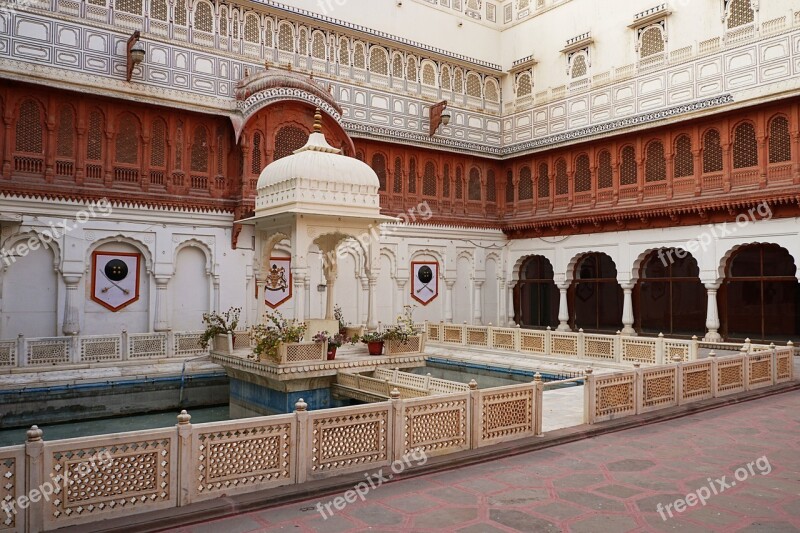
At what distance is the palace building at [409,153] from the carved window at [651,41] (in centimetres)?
11

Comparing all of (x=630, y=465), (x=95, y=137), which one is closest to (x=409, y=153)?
(x=95, y=137)

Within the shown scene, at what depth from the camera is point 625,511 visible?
516 centimetres

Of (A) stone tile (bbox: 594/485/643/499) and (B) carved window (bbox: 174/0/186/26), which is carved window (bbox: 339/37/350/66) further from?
(A) stone tile (bbox: 594/485/643/499)

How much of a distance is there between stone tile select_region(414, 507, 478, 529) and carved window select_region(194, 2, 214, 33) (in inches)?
632

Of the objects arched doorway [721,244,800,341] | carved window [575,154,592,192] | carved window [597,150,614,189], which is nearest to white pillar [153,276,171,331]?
carved window [575,154,592,192]

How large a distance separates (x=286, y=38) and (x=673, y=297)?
652 inches

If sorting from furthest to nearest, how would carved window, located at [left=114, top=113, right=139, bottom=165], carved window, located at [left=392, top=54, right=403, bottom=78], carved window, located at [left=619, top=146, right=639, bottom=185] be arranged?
carved window, located at [left=392, top=54, right=403, bottom=78] → carved window, located at [left=619, top=146, right=639, bottom=185] → carved window, located at [left=114, top=113, right=139, bottom=165]

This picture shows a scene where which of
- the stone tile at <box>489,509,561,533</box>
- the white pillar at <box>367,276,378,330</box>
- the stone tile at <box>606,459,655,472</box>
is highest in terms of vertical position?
the white pillar at <box>367,276,378,330</box>

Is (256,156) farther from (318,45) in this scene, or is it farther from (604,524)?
(604,524)

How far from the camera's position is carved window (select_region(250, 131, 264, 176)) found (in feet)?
57.4

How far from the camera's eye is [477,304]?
22984 millimetres

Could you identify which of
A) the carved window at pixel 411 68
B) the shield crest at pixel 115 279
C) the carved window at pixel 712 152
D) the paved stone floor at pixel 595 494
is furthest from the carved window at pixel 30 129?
the carved window at pixel 712 152

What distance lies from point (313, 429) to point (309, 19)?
1615 cm

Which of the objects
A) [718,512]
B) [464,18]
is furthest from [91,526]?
[464,18]
